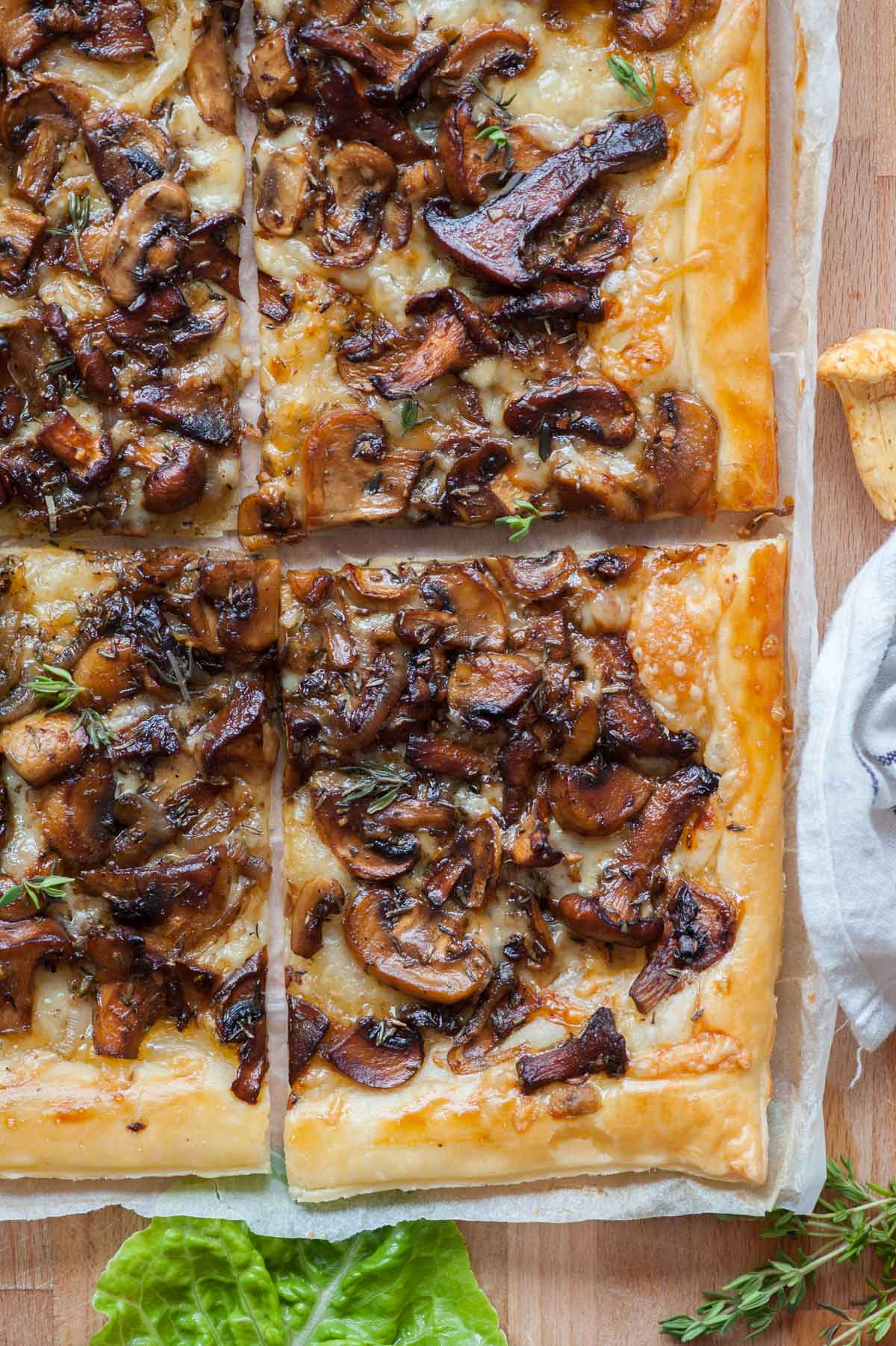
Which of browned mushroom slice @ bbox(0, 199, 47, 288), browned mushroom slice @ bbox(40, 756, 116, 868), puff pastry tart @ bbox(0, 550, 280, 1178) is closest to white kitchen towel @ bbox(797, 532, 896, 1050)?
puff pastry tart @ bbox(0, 550, 280, 1178)

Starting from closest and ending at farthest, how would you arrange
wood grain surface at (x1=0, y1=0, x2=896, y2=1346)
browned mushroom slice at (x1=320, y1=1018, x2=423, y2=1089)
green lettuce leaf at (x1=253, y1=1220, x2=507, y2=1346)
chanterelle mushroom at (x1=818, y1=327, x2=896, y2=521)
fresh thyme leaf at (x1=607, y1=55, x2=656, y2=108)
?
fresh thyme leaf at (x1=607, y1=55, x2=656, y2=108) < browned mushroom slice at (x1=320, y1=1018, x2=423, y2=1089) < chanterelle mushroom at (x1=818, y1=327, x2=896, y2=521) < green lettuce leaf at (x1=253, y1=1220, x2=507, y2=1346) < wood grain surface at (x1=0, y1=0, x2=896, y2=1346)

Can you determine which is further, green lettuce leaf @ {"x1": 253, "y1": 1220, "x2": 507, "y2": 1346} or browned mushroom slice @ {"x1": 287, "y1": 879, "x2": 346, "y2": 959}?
green lettuce leaf @ {"x1": 253, "y1": 1220, "x2": 507, "y2": 1346}

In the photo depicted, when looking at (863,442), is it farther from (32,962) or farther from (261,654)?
(32,962)

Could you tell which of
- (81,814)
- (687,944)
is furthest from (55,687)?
(687,944)

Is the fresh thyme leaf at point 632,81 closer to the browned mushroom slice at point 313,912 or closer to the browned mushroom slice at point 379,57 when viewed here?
the browned mushroom slice at point 379,57

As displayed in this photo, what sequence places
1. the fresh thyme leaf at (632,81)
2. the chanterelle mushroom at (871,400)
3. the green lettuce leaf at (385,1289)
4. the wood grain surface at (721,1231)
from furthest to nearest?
the wood grain surface at (721,1231) → the green lettuce leaf at (385,1289) → the chanterelle mushroom at (871,400) → the fresh thyme leaf at (632,81)

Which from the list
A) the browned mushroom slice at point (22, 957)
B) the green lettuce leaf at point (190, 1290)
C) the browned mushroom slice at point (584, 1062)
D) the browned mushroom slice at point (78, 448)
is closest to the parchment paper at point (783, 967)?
the green lettuce leaf at point (190, 1290)

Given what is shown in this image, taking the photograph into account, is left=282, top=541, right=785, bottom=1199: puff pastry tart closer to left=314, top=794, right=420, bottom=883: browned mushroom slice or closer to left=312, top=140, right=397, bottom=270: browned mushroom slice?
left=314, top=794, right=420, bottom=883: browned mushroom slice
